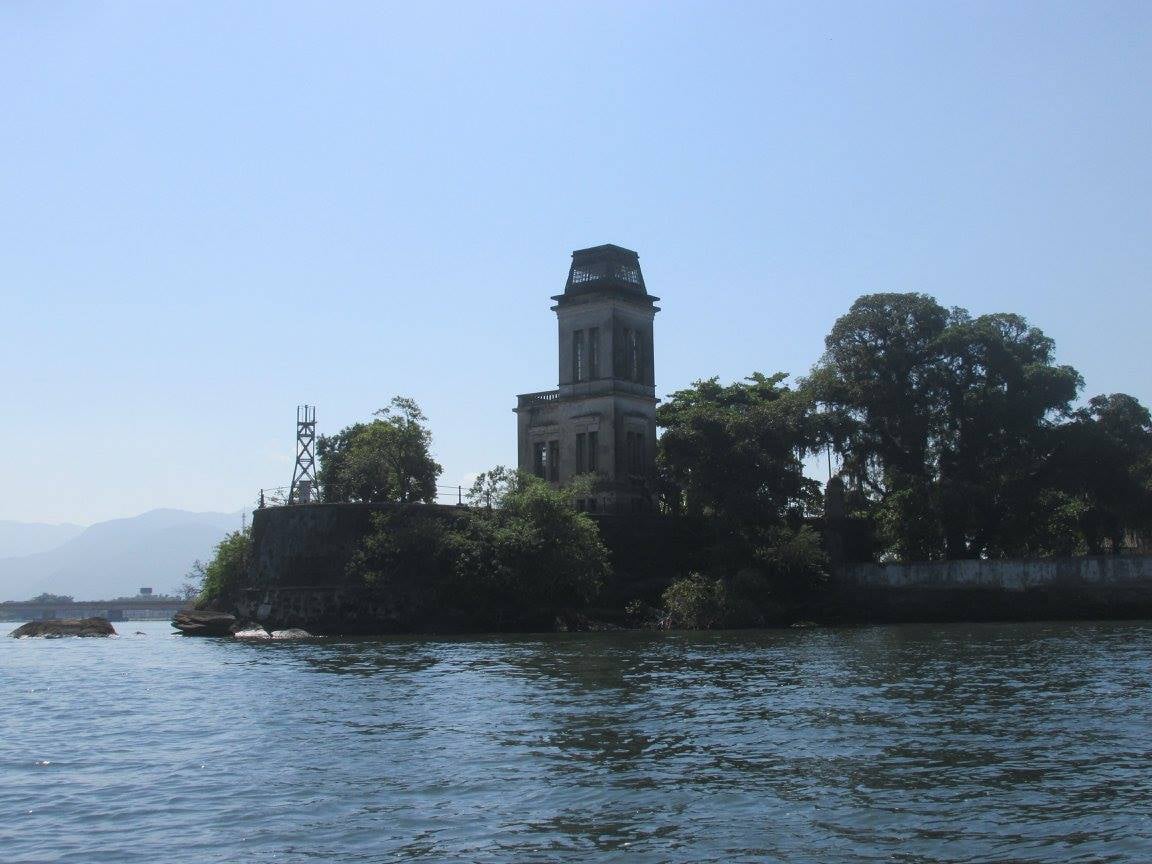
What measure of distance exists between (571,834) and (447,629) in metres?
42.2

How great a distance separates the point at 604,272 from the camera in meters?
72.7

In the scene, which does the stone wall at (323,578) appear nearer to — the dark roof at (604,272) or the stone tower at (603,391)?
the stone tower at (603,391)

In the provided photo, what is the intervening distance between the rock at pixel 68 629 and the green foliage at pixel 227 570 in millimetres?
6301

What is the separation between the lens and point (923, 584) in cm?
5991

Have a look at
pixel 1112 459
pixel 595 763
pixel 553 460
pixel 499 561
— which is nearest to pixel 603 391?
pixel 553 460

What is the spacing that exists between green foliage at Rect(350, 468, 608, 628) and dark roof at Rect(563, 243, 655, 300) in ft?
65.0

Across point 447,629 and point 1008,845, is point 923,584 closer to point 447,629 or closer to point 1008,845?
point 447,629

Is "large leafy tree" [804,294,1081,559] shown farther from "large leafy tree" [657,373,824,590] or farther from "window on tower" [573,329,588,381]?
"window on tower" [573,329,588,381]

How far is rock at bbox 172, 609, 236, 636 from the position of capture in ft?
198

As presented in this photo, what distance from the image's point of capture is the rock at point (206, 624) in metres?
60.5

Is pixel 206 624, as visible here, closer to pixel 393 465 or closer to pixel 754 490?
pixel 393 465

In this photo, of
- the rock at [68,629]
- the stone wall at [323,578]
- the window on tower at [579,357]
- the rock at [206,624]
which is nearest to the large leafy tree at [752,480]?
the window on tower at [579,357]

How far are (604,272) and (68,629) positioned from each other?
3992cm

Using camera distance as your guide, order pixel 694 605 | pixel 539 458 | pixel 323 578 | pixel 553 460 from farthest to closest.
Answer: pixel 539 458 → pixel 553 460 → pixel 323 578 → pixel 694 605
